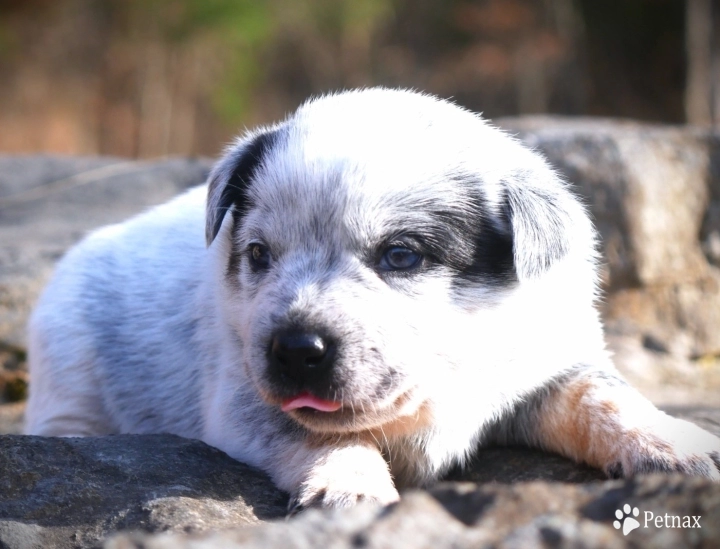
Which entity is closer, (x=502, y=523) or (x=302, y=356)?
(x=502, y=523)

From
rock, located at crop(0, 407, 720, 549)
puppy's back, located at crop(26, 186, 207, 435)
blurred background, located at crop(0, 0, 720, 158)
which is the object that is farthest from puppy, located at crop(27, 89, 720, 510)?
blurred background, located at crop(0, 0, 720, 158)

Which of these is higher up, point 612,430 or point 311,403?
point 311,403

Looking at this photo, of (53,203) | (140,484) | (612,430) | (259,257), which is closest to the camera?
(140,484)

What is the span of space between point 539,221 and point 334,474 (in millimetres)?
1312

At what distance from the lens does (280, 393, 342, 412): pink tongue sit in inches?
118

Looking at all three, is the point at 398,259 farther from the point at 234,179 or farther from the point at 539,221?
the point at 234,179

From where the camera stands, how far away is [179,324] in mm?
4410

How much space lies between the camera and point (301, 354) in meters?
2.91

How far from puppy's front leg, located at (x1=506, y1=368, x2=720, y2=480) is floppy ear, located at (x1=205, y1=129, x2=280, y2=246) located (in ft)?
5.35

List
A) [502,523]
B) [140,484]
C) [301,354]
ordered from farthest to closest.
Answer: [140,484] < [301,354] < [502,523]

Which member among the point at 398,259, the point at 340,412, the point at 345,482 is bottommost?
the point at 345,482

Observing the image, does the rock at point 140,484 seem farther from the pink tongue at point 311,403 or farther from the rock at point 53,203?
the rock at point 53,203

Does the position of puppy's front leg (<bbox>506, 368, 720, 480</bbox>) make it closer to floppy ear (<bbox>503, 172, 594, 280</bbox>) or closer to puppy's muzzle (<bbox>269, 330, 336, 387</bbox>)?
floppy ear (<bbox>503, 172, 594, 280</bbox>)

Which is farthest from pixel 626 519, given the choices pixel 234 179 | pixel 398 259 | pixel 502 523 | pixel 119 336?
pixel 119 336
